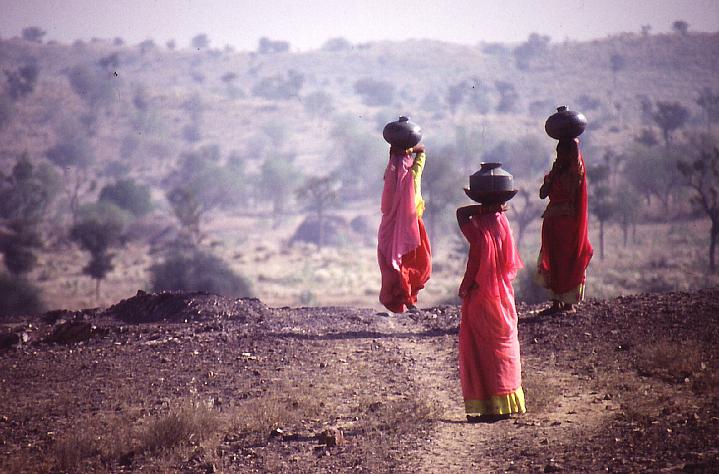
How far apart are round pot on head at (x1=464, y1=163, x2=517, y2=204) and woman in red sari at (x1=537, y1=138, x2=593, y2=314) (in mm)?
2787

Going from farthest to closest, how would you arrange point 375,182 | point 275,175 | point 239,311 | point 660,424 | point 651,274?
point 375,182 → point 275,175 → point 651,274 → point 239,311 → point 660,424

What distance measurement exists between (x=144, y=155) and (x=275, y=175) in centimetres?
1603

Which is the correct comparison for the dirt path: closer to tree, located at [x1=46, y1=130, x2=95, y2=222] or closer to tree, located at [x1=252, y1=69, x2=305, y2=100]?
tree, located at [x1=46, y1=130, x2=95, y2=222]

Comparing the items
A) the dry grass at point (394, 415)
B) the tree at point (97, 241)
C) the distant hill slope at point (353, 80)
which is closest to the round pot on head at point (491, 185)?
the dry grass at point (394, 415)

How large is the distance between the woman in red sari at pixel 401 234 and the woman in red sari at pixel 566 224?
1.43 m

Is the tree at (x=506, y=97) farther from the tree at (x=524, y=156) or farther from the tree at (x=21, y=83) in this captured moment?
the tree at (x=21, y=83)

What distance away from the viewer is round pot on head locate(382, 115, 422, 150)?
9.38 metres

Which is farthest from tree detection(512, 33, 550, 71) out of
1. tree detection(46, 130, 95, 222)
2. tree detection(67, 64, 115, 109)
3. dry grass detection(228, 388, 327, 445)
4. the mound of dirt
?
dry grass detection(228, 388, 327, 445)

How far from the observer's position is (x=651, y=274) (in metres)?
27.7

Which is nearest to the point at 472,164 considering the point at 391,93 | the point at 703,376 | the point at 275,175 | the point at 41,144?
the point at 275,175

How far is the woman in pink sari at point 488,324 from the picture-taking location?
686 cm

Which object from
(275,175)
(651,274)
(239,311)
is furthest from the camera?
(275,175)

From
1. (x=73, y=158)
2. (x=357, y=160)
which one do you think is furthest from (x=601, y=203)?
(x=73, y=158)

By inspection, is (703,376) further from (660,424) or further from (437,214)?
(437,214)
